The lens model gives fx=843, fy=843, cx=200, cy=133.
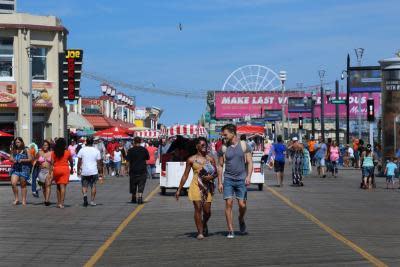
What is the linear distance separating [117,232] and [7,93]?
3470 cm

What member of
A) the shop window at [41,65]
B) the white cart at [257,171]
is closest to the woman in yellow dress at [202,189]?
the white cart at [257,171]

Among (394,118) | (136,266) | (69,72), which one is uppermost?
(69,72)

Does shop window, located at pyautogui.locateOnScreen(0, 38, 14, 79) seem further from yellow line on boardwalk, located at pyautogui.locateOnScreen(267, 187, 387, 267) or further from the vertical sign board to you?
yellow line on boardwalk, located at pyautogui.locateOnScreen(267, 187, 387, 267)

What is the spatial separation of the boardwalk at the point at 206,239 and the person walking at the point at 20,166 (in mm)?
435

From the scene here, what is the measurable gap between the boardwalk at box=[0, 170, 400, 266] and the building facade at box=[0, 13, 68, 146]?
25392mm

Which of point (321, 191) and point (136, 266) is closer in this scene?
point (136, 266)

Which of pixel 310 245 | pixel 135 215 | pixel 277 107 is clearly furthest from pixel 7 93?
pixel 277 107

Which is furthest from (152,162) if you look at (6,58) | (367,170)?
(6,58)

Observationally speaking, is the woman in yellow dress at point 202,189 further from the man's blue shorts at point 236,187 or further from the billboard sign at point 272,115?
the billboard sign at point 272,115

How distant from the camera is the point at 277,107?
123 meters

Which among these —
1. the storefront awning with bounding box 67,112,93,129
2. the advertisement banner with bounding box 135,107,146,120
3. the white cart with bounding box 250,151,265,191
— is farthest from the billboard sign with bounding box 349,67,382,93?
the advertisement banner with bounding box 135,107,146,120

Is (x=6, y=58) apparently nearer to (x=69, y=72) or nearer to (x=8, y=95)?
(x=8, y=95)

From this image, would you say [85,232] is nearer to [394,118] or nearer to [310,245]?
[310,245]

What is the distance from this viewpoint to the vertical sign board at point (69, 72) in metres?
49.9
